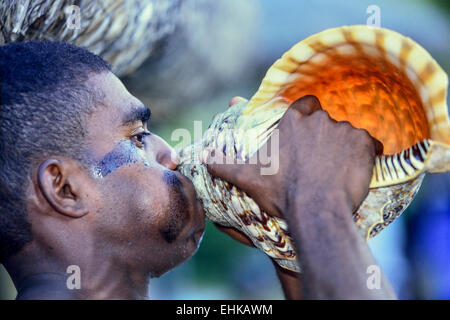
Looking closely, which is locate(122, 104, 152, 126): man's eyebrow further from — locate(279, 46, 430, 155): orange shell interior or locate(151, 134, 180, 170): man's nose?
locate(279, 46, 430, 155): orange shell interior

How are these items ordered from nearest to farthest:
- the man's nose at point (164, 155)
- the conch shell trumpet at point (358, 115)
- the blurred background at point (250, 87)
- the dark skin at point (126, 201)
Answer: the conch shell trumpet at point (358, 115) → the dark skin at point (126, 201) → the man's nose at point (164, 155) → the blurred background at point (250, 87)

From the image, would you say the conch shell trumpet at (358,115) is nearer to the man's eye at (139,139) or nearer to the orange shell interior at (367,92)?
the orange shell interior at (367,92)

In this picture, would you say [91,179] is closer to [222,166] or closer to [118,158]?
[118,158]

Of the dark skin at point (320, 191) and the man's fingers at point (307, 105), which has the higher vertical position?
the man's fingers at point (307, 105)

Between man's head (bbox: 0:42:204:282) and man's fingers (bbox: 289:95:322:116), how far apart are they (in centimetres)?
33

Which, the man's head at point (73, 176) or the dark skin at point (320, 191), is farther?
the man's head at point (73, 176)

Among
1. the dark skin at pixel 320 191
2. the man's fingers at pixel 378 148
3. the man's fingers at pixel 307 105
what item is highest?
the man's fingers at pixel 307 105

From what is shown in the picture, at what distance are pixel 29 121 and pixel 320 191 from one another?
24.2 inches

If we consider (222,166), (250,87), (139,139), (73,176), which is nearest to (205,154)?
(222,166)

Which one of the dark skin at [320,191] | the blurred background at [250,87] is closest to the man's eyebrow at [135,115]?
the dark skin at [320,191]

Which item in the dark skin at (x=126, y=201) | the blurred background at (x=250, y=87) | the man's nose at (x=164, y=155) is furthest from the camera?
the blurred background at (x=250, y=87)

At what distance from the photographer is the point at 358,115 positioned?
124 centimetres

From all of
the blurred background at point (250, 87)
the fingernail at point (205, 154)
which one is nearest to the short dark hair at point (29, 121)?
the fingernail at point (205, 154)

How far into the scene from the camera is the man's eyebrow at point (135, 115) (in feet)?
4.14
